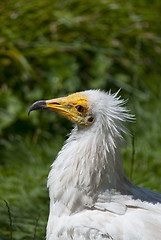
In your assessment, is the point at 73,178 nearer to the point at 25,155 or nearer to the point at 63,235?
the point at 63,235

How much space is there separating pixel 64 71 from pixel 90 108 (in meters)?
2.21

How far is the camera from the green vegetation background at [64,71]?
4117mm

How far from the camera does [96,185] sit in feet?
7.88

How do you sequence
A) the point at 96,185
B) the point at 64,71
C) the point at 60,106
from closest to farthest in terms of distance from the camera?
1. the point at 96,185
2. the point at 60,106
3. the point at 64,71

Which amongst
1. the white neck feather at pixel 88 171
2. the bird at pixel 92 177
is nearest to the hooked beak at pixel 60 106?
the bird at pixel 92 177

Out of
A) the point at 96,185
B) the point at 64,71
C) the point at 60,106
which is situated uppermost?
the point at 64,71

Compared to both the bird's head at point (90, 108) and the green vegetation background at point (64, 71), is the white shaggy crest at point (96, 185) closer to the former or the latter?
the bird's head at point (90, 108)

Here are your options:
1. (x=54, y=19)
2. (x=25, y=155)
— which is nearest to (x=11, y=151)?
(x=25, y=155)

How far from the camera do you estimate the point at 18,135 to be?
4.38 m

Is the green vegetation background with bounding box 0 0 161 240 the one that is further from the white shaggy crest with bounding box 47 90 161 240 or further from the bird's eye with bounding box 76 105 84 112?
the bird's eye with bounding box 76 105 84 112

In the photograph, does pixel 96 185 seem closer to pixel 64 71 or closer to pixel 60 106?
pixel 60 106

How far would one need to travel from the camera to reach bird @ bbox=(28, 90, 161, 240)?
230 cm

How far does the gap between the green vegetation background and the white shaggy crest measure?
1214 mm

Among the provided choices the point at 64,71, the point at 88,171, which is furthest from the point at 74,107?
the point at 64,71
